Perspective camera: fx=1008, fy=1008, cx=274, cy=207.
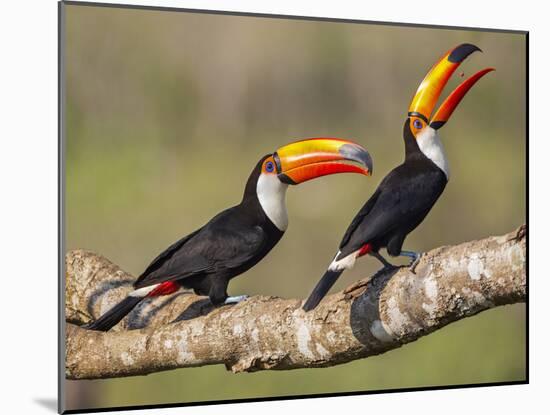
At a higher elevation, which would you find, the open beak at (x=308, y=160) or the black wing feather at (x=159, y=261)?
the open beak at (x=308, y=160)

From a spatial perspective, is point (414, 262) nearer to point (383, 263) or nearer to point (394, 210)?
point (383, 263)

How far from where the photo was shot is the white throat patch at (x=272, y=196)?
14.5 feet

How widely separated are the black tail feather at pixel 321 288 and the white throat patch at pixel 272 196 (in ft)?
0.96

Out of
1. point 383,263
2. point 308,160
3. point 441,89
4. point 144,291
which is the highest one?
point 441,89

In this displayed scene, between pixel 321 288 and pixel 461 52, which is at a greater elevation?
pixel 461 52

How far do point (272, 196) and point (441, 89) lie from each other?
0.97 meters

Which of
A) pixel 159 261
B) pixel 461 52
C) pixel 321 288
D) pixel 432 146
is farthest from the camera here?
pixel 461 52

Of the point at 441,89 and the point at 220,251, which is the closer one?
the point at 220,251

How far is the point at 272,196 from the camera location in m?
4.43

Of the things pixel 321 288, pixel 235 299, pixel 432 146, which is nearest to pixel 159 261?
pixel 235 299

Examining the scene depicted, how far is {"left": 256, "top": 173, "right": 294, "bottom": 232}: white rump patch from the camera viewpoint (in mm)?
4418

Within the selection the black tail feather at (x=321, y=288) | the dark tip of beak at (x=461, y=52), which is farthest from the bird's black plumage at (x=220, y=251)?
the dark tip of beak at (x=461, y=52)

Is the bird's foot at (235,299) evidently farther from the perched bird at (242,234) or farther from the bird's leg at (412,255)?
the bird's leg at (412,255)

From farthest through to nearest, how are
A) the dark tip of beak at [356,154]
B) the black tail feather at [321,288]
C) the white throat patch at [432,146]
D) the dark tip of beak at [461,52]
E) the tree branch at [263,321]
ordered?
the dark tip of beak at [461,52]
the white throat patch at [432,146]
the dark tip of beak at [356,154]
the black tail feather at [321,288]
the tree branch at [263,321]
